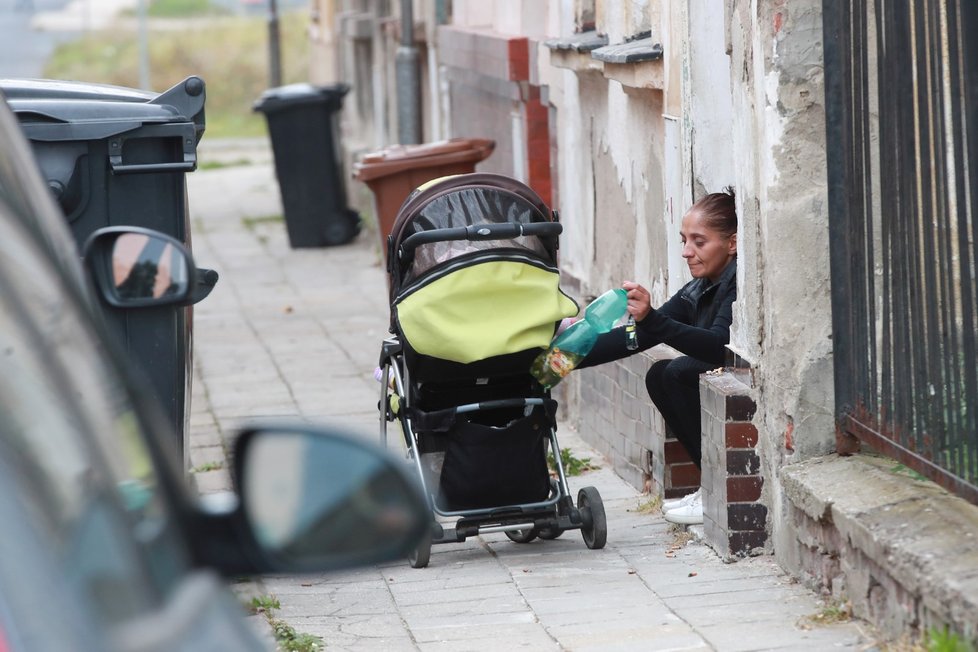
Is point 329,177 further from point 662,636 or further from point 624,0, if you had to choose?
point 662,636

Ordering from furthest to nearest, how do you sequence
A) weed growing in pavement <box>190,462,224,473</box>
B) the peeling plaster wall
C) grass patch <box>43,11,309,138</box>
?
1. grass patch <box>43,11,309,138</box>
2. weed growing in pavement <box>190,462,224,473</box>
3. the peeling plaster wall

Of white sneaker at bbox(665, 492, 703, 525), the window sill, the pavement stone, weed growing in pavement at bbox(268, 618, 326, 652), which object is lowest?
the pavement stone

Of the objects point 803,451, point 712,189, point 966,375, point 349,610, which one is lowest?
point 349,610

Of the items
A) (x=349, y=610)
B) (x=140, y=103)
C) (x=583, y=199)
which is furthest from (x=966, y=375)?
(x=583, y=199)

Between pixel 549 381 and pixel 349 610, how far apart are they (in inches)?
40.3

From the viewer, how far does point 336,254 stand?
15.2 meters

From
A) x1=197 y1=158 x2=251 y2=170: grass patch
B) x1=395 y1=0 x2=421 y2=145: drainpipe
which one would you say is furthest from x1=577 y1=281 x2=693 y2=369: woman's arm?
x1=197 y1=158 x2=251 y2=170: grass patch

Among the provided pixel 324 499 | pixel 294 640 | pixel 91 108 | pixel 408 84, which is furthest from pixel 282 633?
pixel 408 84

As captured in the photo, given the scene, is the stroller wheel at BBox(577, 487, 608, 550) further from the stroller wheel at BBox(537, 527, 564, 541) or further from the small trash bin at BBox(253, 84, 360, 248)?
the small trash bin at BBox(253, 84, 360, 248)

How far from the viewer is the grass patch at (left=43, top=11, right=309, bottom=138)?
120 feet

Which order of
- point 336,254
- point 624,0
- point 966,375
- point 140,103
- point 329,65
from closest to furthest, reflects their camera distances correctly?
point 966,375
point 140,103
point 624,0
point 336,254
point 329,65

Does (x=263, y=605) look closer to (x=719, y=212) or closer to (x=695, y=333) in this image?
(x=695, y=333)

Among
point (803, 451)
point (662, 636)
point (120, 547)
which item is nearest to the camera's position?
point (120, 547)

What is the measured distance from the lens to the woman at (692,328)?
5523mm
